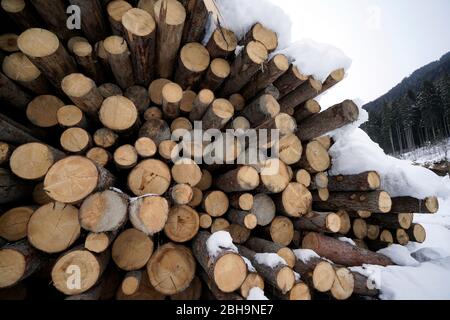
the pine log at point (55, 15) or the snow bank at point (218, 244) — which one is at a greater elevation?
the pine log at point (55, 15)

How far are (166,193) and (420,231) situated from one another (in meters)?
3.11

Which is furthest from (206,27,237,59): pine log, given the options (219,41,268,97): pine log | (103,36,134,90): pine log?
(103,36,134,90): pine log

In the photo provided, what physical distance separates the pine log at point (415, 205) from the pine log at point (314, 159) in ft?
3.01

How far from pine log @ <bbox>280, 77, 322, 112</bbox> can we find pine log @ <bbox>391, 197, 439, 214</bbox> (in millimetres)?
1507

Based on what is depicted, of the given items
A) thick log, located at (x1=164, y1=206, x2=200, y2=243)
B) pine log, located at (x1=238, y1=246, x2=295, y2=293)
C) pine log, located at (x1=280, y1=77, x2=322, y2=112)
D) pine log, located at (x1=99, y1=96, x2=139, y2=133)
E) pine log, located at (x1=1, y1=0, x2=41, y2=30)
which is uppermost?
pine log, located at (x1=1, y1=0, x2=41, y2=30)

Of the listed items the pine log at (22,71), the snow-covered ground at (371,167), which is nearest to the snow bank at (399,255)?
the snow-covered ground at (371,167)

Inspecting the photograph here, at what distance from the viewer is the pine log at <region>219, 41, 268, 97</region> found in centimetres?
224

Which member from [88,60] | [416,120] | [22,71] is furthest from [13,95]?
[416,120]

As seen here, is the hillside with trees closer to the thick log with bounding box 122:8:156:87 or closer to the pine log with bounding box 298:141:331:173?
the pine log with bounding box 298:141:331:173

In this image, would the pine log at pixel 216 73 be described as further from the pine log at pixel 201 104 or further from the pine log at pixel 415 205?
the pine log at pixel 415 205

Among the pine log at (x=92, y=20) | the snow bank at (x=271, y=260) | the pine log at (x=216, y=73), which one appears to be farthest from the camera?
the pine log at (x=216, y=73)

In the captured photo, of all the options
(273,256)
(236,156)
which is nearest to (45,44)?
(236,156)

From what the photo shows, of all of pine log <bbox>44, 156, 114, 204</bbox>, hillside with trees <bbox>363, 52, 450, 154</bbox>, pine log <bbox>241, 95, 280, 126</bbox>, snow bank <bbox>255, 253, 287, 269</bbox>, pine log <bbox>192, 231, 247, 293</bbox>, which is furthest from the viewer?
hillside with trees <bbox>363, 52, 450, 154</bbox>

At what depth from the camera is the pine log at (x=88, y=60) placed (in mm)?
2170
